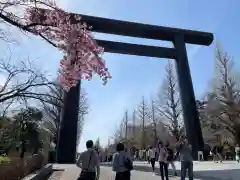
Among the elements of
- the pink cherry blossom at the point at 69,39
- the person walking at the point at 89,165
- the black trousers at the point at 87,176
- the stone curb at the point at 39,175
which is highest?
the pink cherry blossom at the point at 69,39

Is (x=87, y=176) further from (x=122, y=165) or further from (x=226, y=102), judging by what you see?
(x=226, y=102)

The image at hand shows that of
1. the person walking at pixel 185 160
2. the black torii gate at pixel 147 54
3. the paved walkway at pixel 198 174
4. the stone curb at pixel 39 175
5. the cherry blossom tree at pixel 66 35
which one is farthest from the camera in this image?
the black torii gate at pixel 147 54

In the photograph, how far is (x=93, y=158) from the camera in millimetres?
6148

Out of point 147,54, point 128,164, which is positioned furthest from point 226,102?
point 128,164

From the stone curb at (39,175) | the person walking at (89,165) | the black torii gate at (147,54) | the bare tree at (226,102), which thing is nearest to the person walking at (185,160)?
the person walking at (89,165)

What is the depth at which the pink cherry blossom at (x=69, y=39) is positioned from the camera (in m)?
5.84

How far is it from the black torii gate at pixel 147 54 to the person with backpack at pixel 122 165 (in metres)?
14.3

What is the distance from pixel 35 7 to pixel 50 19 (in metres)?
0.35

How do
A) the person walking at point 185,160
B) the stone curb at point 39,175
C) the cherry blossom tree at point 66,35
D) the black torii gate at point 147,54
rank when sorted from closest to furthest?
the cherry blossom tree at point 66,35
the person walking at point 185,160
the stone curb at point 39,175
the black torii gate at point 147,54

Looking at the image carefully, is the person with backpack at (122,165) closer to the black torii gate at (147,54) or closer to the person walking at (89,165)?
the person walking at (89,165)

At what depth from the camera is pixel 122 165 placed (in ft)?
21.6

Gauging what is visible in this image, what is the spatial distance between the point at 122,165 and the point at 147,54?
1722 centimetres

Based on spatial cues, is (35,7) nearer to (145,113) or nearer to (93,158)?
(93,158)

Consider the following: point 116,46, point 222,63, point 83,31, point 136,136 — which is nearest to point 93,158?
point 83,31
